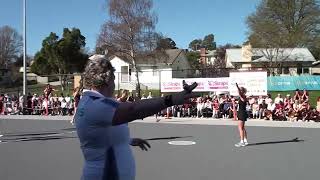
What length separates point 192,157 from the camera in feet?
36.4

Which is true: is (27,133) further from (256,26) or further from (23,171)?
(256,26)

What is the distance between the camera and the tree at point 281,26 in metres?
55.2

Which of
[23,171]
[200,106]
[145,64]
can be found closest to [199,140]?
[23,171]

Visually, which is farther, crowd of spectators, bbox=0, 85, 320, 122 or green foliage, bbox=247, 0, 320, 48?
green foliage, bbox=247, 0, 320, 48

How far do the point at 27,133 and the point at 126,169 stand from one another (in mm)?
15048

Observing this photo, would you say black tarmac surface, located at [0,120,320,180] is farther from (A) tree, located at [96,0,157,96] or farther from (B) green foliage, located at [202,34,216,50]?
(B) green foliage, located at [202,34,216,50]

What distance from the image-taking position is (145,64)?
52750 millimetres

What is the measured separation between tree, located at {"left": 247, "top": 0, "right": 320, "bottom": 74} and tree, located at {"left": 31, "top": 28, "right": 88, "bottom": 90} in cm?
2120

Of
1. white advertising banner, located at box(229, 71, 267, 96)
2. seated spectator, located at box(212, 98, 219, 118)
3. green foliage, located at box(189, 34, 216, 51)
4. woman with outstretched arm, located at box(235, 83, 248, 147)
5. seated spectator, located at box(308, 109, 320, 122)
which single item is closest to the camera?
woman with outstretched arm, located at box(235, 83, 248, 147)

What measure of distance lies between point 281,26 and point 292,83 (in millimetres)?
23615

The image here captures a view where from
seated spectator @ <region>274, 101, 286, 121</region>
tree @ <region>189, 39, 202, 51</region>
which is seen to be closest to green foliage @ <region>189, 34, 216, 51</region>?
tree @ <region>189, 39, 202, 51</region>

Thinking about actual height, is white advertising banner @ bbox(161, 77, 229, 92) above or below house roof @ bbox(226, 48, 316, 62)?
below

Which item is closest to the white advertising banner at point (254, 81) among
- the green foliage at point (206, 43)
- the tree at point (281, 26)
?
the tree at point (281, 26)

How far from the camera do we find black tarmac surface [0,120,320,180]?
8.97 m
